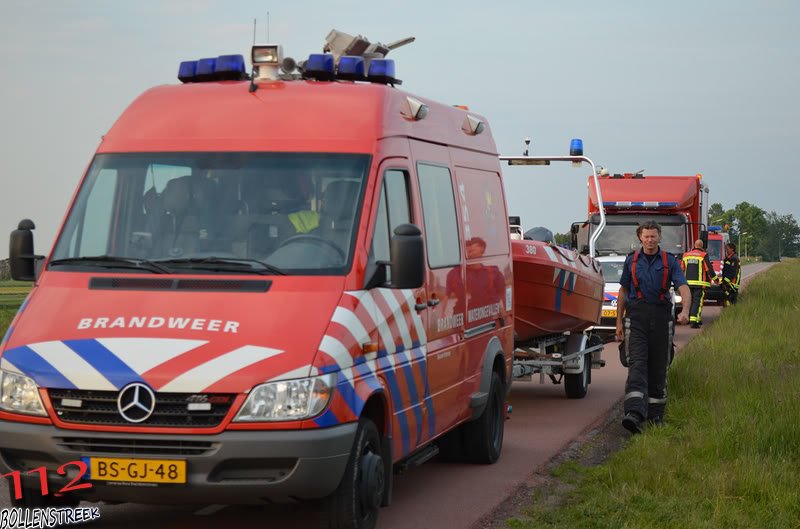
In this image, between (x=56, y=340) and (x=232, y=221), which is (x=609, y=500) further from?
(x=56, y=340)

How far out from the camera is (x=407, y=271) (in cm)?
732

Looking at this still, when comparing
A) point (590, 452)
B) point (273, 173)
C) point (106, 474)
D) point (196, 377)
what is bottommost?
point (590, 452)

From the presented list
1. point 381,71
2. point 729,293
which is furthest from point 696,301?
point 381,71

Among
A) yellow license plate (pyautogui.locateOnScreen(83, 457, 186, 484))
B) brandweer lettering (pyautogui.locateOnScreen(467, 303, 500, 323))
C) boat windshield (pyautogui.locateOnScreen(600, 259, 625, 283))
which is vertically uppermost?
brandweer lettering (pyautogui.locateOnScreen(467, 303, 500, 323))

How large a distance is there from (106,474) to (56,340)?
0.77 metres

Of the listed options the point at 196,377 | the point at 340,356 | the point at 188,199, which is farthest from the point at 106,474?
the point at 188,199

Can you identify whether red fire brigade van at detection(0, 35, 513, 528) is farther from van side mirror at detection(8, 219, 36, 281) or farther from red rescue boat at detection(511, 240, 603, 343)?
red rescue boat at detection(511, 240, 603, 343)

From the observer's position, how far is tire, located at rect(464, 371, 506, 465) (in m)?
10.4

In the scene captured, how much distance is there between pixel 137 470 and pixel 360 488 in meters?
1.23

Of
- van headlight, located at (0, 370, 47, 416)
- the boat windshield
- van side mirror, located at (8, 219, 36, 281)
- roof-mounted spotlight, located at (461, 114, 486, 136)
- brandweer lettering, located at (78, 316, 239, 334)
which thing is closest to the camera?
van headlight, located at (0, 370, 47, 416)

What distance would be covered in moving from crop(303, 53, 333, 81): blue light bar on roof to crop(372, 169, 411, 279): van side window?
0.93 m

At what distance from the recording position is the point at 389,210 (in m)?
8.02

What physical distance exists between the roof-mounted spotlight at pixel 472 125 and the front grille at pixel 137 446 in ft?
14.3

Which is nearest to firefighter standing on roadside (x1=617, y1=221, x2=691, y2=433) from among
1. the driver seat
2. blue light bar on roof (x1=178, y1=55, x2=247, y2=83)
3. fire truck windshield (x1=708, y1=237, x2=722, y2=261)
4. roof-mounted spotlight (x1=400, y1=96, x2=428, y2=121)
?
roof-mounted spotlight (x1=400, y1=96, x2=428, y2=121)
